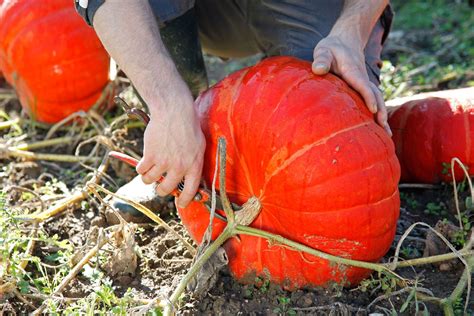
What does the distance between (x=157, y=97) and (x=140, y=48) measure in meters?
0.18

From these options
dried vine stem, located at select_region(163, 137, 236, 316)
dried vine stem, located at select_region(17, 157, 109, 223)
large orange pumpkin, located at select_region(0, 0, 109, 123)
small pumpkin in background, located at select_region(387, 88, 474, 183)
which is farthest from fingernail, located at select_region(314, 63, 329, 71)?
large orange pumpkin, located at select_region(0, 0, 109, 123)

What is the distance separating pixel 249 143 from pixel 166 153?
0.26 metres

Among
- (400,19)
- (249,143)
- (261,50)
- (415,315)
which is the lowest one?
(400,19)

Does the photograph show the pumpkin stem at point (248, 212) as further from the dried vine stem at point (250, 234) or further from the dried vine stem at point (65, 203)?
the dried vine stem at point (65, 203)

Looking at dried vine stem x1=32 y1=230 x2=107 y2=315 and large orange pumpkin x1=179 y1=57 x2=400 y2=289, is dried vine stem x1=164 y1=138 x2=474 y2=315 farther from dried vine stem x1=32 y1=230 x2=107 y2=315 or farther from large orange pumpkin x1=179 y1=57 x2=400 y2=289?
dried vine stem x1=32 y1=230 x2=107 y2=315

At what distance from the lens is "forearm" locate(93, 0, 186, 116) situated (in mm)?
2152

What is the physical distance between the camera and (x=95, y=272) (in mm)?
2307

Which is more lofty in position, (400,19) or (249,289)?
(249,289)

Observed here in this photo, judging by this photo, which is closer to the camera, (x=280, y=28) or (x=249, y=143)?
(x=249, y=143)

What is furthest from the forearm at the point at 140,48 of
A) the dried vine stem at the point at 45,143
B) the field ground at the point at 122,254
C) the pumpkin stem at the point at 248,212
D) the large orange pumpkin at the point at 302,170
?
the dried vine stem at the point at 45,143

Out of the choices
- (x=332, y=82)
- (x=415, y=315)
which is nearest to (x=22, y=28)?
(x=332, y=82)

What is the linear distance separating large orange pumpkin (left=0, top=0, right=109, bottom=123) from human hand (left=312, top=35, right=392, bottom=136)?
5.16 feet

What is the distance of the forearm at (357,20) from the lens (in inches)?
97.2

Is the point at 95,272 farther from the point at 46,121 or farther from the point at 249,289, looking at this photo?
the point at 46,121
